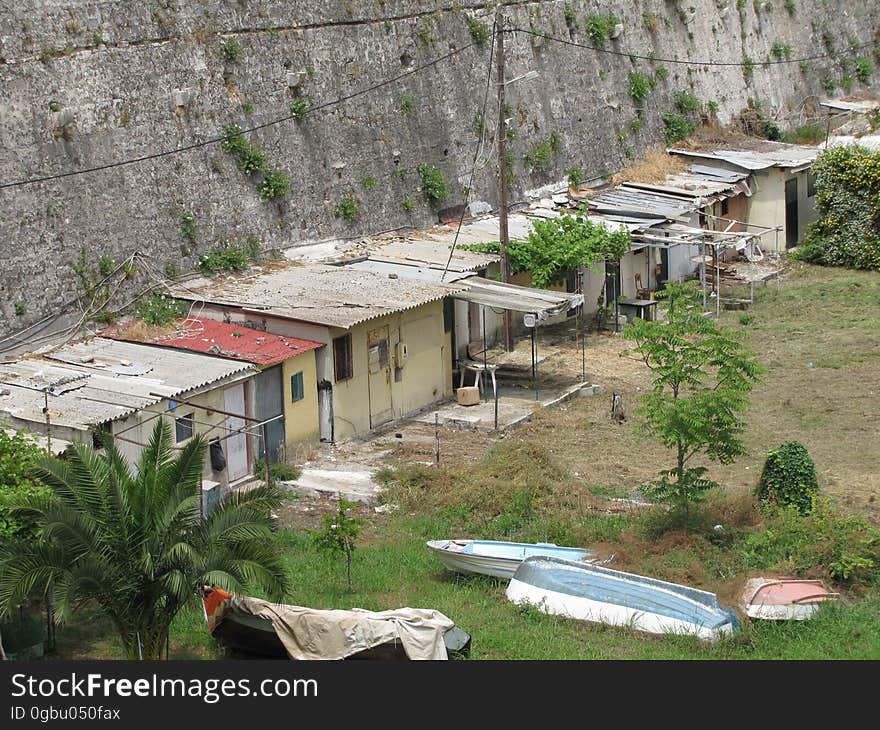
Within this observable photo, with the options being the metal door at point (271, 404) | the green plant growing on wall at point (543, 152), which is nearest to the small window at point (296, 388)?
the metal door at point (271, 404)

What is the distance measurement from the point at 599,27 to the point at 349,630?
23245mm

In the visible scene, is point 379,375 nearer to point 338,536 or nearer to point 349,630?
point 338,536

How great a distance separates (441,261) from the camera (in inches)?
979

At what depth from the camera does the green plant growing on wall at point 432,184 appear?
2781cm

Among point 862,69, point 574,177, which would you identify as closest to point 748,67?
point 862,69

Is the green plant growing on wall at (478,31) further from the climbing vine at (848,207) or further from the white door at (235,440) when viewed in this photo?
the white door at (235,440)

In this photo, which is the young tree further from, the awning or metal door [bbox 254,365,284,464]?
metal door [bbox 254,365,284,464]

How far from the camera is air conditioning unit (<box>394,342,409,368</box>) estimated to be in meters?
22.3

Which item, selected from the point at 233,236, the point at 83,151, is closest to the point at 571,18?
the point at 233,236

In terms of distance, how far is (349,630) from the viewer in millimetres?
13180

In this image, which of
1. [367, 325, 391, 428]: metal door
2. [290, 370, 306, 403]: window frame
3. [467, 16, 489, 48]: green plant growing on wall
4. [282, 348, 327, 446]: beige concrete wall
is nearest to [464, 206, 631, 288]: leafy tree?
[367, 325, 391, 428]: metal door

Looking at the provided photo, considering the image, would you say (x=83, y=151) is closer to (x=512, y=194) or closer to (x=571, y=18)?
(x=512, y=194)

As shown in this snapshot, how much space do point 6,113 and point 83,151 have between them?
1388 mm

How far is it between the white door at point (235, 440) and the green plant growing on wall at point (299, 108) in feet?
24.7
